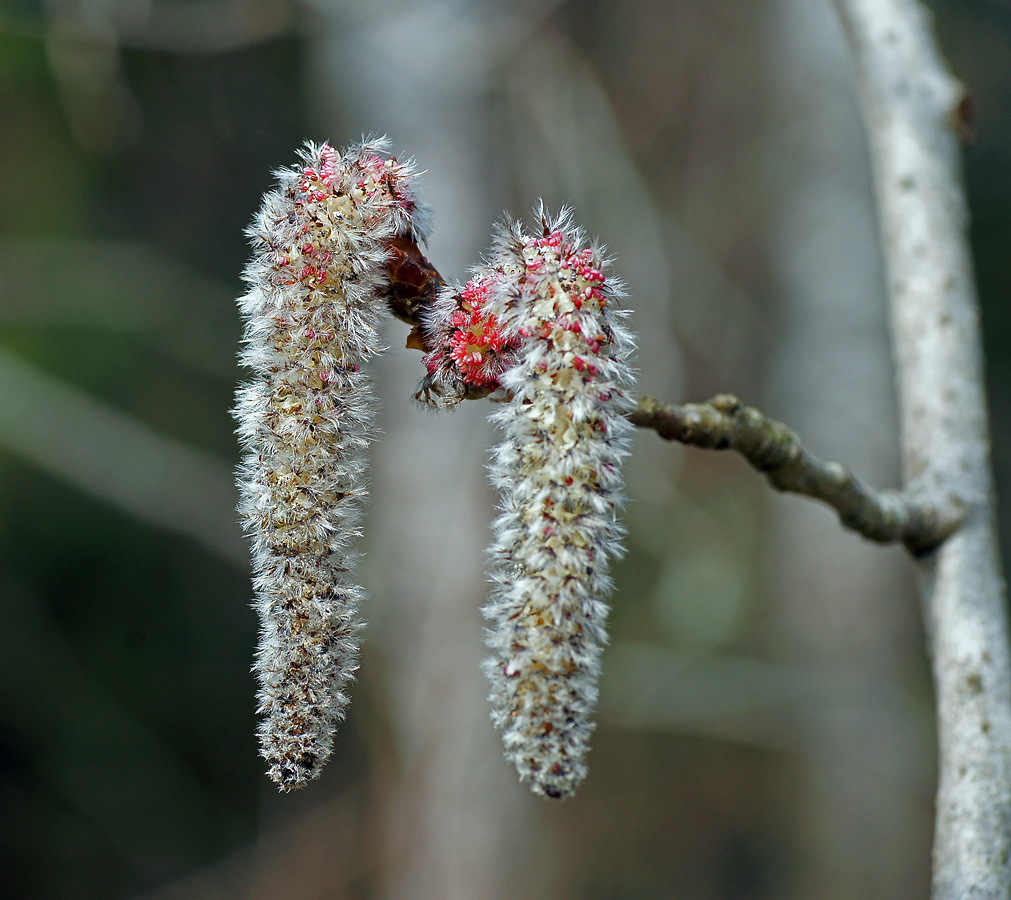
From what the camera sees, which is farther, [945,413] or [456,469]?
[456,469]

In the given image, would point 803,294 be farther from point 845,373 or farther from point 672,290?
point 672,290

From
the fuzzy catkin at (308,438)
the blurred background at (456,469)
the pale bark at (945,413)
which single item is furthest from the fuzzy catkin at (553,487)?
the blurred background at (456,469)

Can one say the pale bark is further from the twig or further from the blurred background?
the blurred background

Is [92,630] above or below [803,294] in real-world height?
below

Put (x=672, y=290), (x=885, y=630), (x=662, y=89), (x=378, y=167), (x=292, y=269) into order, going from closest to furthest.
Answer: (x=292, y=269)
(x=378, y=167)
(x=885, y=630)
(x=672, y=290)
(x=662, y=89)

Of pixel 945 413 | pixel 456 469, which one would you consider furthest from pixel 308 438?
pixel 456 469

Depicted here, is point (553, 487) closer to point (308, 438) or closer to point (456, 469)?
point (308, 438)

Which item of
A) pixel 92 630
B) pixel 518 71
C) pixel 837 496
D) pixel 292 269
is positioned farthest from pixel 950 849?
pixel 92 630
